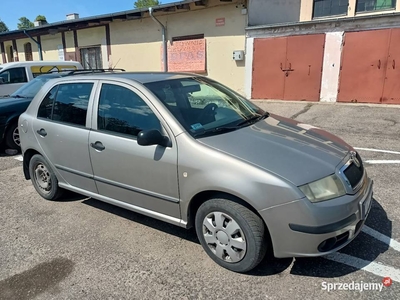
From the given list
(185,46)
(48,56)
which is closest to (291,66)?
(185,46)

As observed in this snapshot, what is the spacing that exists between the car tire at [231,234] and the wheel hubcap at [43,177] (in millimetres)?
2368

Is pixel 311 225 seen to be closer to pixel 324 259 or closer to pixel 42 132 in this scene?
pixel 324 259

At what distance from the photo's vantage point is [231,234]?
255 cm

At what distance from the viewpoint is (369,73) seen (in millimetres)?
9664

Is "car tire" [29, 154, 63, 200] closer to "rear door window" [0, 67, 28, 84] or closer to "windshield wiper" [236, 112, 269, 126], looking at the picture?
"windshield wiper" [236, 112, 269, 126]

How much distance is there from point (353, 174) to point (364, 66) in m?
8.48

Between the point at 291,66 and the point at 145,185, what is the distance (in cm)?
925

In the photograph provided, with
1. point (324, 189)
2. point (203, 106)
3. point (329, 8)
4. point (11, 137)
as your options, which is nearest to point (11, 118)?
point (11, 137)

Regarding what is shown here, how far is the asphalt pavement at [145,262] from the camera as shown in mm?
2422

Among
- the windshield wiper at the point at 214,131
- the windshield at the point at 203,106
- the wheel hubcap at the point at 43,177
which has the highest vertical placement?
the windshield at the point at 203,106

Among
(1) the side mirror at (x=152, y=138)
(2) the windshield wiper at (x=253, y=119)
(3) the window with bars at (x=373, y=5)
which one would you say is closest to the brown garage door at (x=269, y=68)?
(3) the window with bars at (x=373, y=5)

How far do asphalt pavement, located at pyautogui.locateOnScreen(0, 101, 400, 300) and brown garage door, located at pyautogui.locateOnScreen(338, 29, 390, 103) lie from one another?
665 cm

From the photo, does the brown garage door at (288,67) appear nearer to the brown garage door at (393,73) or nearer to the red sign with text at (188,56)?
the brown garage door at (393,73)

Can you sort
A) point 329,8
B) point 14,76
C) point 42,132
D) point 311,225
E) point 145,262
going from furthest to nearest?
point 329,8 → point 14,76 → point 42,132 → point 145,262 → point 311,225
